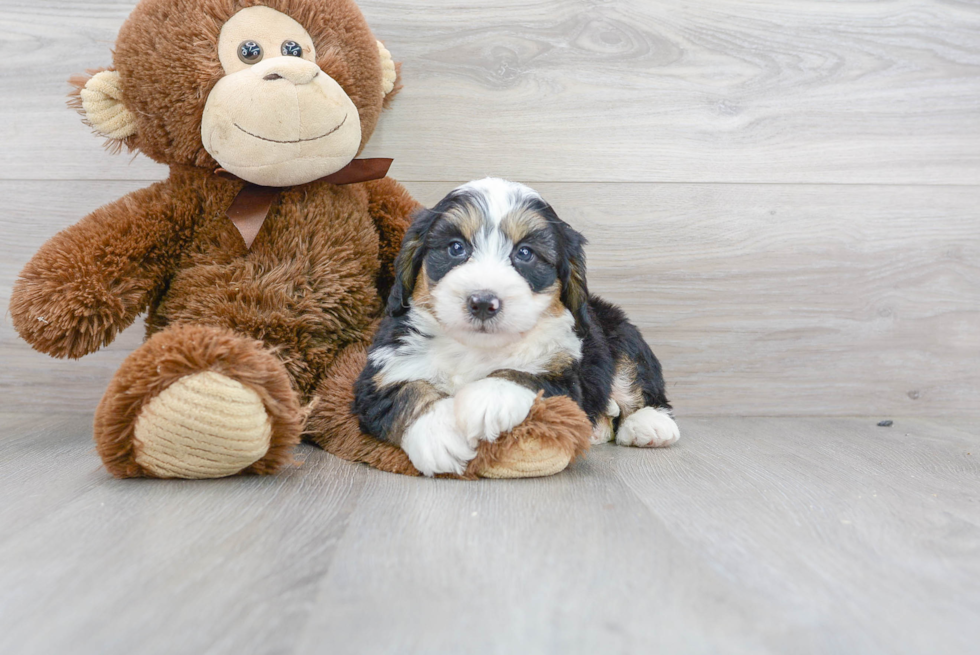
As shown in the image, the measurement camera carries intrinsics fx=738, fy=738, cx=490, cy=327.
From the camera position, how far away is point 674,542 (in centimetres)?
122

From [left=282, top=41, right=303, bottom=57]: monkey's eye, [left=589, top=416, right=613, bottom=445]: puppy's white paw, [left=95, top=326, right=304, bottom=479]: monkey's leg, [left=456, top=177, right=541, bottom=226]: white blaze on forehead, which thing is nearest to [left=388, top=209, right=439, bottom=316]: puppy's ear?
[left=456, top=177, right=541, bottom=226]: white blaze on forehead

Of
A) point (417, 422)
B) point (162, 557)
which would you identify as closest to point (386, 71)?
point (417, 422)

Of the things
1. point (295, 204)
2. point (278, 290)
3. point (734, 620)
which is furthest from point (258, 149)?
point (734, 620)

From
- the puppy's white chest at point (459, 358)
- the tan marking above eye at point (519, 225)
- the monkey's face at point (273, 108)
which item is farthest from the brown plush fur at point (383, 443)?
the monkey's face at point (273, 108)

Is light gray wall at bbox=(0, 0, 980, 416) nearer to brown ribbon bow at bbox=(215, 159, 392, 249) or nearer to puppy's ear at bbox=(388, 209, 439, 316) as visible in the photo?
brown ribbon bow at bbox=(215, 159, 392, 249)

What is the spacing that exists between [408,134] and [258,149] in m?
0.69

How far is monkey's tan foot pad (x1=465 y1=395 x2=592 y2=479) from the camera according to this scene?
152 cm

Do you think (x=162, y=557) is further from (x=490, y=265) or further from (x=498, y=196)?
(x=498, y=196)


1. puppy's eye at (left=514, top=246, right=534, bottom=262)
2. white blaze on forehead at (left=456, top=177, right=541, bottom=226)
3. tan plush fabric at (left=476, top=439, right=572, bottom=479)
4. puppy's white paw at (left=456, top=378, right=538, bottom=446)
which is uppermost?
white blaze on forehead at (left=456, top=177, right=541, bottom=226)

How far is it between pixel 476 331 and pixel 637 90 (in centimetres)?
120

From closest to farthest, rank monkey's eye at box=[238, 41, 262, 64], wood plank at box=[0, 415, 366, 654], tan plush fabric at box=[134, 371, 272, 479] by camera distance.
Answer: wood plank at box=[0, 415, 366, 654] < tan plush fabric at box=[134, 371, 272, 479] < monkey's eye at box=[238, 41, 262, 64]

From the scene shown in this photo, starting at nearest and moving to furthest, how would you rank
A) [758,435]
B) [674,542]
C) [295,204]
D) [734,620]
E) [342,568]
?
[734,620]
[342,568]
[674,542]
[295,204]
[758,435]

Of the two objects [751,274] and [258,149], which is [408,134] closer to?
[258,149]

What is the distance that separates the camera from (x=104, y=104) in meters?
1.75
